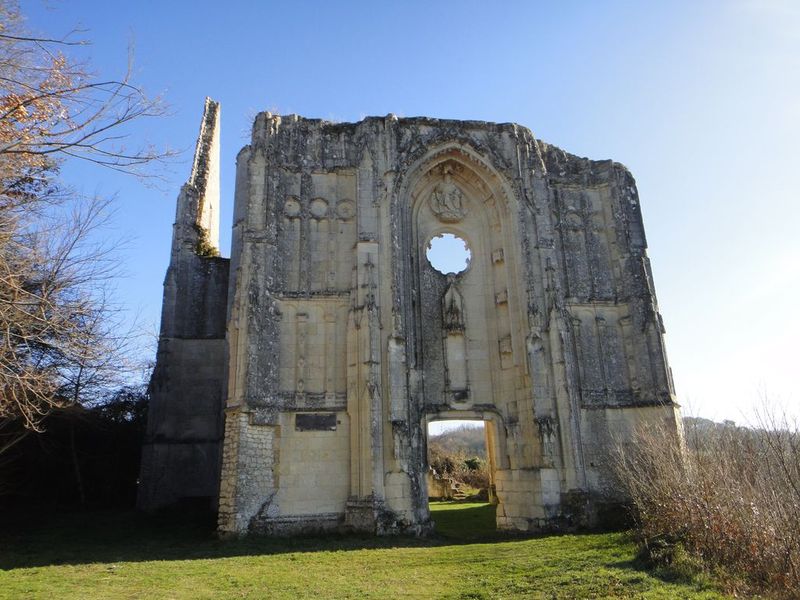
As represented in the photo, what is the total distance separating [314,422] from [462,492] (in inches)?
545

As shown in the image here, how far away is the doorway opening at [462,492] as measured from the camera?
15.8 m

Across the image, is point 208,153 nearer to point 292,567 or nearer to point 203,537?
point 203,537

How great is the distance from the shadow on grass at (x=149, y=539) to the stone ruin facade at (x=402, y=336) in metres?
0.73

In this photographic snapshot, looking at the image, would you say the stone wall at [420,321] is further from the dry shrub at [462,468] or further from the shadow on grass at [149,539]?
the dry shrub at [462,468]

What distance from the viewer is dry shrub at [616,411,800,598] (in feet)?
24.1

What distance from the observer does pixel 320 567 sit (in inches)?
406

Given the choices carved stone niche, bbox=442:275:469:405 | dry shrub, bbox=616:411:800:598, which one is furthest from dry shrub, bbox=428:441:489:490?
dry shrub, bbox=616:411:800:598

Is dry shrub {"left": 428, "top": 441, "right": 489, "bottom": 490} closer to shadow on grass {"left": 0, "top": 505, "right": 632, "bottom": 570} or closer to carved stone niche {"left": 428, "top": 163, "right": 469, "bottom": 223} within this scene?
shadow on grass {"left": 0, "top": 505, "right": 632, "bottom": 570}

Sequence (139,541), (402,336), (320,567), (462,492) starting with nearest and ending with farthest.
Answer: 1. (320,567)
2. (139,541)
3. (402,336)
4. (462,492)

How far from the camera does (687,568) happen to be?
8.19 m

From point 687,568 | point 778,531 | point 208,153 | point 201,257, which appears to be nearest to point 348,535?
point 687,568

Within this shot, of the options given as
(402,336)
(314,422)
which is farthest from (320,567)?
(402,336)

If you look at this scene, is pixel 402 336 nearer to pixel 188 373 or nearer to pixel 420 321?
pixel 420 321

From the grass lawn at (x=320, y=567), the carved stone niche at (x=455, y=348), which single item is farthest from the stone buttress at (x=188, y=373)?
the carved stone niche at (x=455, y=348)
